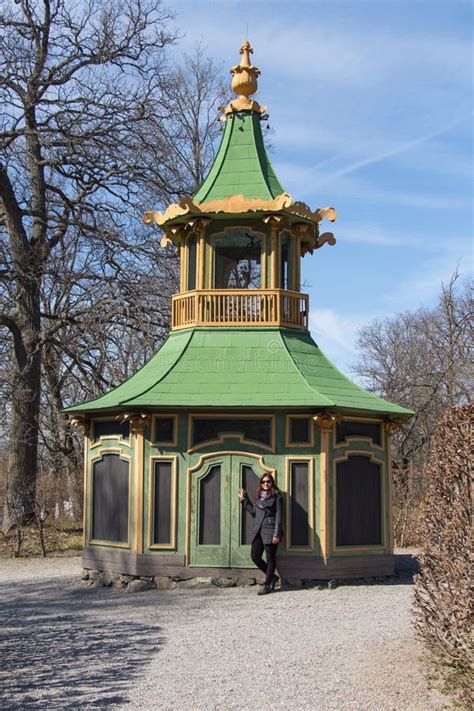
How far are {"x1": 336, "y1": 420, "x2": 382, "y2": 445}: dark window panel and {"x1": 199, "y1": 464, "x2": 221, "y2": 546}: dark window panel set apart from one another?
1886 mm

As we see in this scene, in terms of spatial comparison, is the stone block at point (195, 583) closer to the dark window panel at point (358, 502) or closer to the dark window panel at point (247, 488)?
the dark window panel at point (247, 488)

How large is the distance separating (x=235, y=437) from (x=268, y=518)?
52.3 inches

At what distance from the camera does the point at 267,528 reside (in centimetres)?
1281

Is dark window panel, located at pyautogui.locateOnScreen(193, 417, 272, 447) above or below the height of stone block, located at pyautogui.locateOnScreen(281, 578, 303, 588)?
above

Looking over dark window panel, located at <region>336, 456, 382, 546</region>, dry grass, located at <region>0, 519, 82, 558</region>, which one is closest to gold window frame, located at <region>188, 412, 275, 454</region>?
dark window panel, located at <region>336, 456, 382, 546</region>

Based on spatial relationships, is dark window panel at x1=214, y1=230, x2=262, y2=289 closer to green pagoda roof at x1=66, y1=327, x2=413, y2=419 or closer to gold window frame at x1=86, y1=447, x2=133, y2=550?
green pagoda roof at x1=66, y1=327, x2=413, y2=419

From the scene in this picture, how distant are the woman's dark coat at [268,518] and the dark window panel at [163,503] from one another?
1.37 metres

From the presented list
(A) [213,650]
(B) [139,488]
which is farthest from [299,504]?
(A) [213,650]

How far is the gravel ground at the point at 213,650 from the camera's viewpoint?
7.22m

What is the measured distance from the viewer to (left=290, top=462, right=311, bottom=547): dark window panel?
13.3m

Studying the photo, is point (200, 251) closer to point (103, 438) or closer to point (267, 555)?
point (103, 438)

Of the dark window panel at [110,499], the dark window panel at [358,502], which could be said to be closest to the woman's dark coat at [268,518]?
the dark window panel at [358,502]

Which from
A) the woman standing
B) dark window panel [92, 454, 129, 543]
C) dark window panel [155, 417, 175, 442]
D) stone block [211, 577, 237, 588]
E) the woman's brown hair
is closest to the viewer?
the woman standing

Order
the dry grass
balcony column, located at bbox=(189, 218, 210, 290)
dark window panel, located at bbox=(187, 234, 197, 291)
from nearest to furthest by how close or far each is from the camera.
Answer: balcony column, located at bbox=(189, 218, 210, 290), dark window panel, located at bbox=(187, 234, 197, 291), the dry grass
